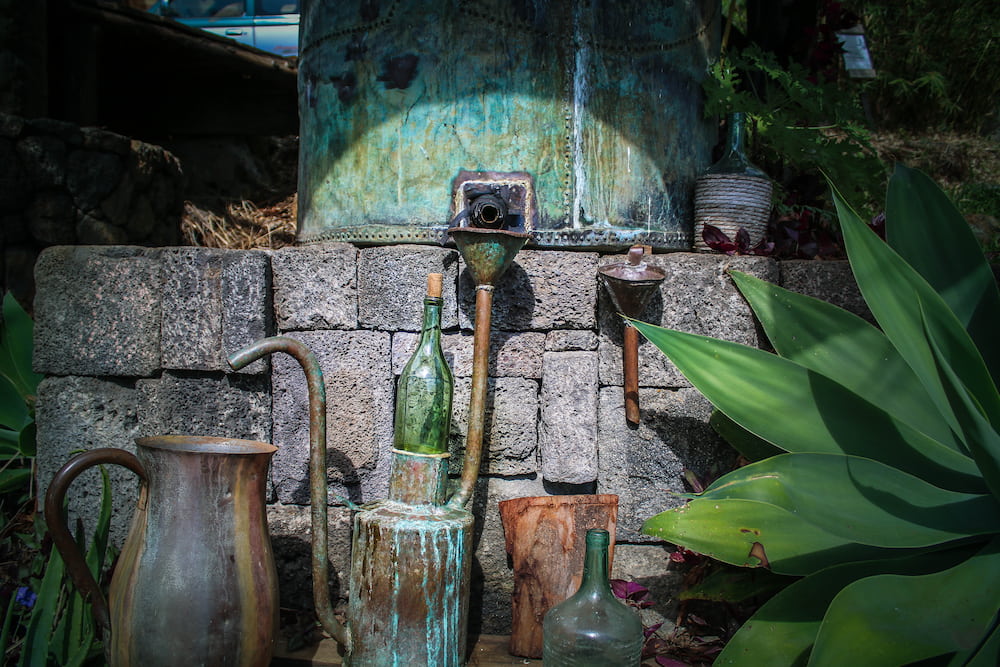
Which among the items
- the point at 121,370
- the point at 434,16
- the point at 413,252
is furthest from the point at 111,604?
the point at 434,16

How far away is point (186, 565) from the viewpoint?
173 cm

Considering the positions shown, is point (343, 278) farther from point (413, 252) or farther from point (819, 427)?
point (819, 427)

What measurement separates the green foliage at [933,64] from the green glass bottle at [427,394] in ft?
18.2

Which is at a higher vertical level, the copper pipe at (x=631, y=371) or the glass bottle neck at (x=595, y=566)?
the copper pipe at (x=631, y=371)

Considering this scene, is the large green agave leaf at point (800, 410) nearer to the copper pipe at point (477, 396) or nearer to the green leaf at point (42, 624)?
the copper pipe at point (477, 396)

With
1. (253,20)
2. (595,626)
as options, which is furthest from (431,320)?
(253,20)

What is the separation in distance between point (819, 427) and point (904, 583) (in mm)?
411

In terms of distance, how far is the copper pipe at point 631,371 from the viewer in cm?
222

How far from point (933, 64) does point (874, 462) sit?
5848 mm

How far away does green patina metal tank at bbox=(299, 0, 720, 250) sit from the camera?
2.38 metres

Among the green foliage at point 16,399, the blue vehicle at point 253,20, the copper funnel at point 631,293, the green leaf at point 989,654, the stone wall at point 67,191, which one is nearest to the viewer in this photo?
the green leaf at point 989,654

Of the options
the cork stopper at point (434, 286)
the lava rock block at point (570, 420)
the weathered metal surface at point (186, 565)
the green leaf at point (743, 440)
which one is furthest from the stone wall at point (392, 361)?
the weathered metal surface at point (186, 565)

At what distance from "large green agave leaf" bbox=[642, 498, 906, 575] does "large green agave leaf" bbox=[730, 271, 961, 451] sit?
1.18 ft

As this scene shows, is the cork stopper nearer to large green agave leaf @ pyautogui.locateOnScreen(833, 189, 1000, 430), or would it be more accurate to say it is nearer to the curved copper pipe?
the curved copper pipe
